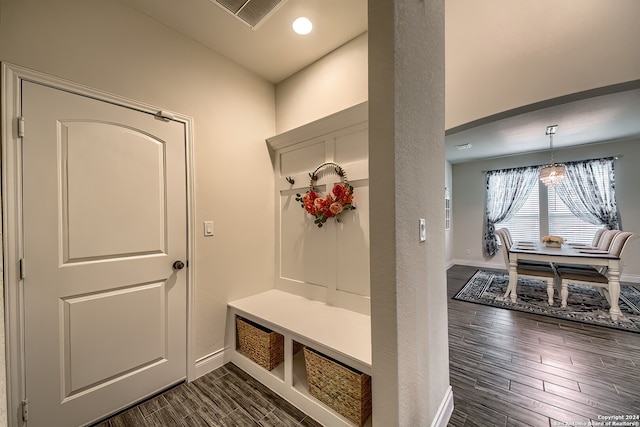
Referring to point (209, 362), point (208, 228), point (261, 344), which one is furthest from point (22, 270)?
point (261, 344)

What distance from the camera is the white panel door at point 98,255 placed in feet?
4.57

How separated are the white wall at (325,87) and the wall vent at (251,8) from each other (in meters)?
0.65

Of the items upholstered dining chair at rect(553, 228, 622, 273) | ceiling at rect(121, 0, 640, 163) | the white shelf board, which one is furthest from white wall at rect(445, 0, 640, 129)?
upholstered dining chair at rect(553, 228, 622, 273)

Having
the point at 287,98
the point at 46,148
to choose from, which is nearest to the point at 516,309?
the point at 287,98

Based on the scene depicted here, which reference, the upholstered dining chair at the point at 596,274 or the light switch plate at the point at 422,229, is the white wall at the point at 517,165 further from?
the light switch plate at the point at 422,229

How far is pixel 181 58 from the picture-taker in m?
1.95

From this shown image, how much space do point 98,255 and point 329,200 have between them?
5.34 feet

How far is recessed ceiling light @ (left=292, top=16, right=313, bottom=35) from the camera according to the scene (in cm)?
184

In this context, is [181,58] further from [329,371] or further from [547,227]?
[547,227]

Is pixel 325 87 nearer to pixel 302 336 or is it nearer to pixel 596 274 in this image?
pixel 302 336

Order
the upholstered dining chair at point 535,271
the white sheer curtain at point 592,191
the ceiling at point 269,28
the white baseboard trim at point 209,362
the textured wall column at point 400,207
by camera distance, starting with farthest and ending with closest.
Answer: the white sheer curtain at point 592,191 → the upholstered dining chair at point 535,271 → the white baseboard trim at point 209,362 → the ceiling at point 269,28 → the textured wall column at point 400,207

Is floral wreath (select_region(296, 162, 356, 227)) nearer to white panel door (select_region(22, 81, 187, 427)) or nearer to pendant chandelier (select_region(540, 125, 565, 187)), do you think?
white panel door (select_region(22, 81, 187, 427))

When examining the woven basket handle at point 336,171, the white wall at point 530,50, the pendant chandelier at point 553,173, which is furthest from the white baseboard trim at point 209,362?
the pendant chandelier at point 553,173

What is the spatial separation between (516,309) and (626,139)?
4.13 metres
